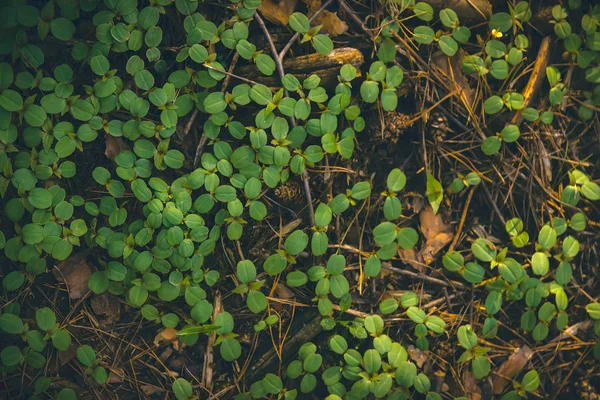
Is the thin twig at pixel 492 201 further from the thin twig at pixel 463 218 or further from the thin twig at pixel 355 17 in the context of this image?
the thin twig at pixel 355 17

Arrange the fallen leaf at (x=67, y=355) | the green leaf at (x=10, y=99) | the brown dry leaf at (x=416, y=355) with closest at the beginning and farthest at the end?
the green leaf at (x=10, y=99) → the fallen leaf at (x=67, y=355) → the brown dry leaf at (x=416, y=355)

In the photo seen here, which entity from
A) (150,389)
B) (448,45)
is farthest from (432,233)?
(150,389)

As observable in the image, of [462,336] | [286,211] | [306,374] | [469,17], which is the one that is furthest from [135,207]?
[469,17]

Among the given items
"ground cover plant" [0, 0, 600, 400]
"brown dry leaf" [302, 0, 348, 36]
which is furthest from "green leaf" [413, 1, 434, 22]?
"brown dry leaf" [302, 0, 348, 36]

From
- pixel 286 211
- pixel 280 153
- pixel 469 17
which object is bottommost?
pixel 286 211

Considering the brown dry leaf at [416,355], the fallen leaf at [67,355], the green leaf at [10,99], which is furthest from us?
the brown dry leaf at [416,355]

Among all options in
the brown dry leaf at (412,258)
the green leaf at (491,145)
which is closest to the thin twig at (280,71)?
the brown dry leaf at (412,258)

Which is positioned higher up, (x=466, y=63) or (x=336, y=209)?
(x=466, y=63)

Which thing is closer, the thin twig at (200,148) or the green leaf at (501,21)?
the thin twig at (200,148)

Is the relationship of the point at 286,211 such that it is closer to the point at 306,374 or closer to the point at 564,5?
the point at 306,374
